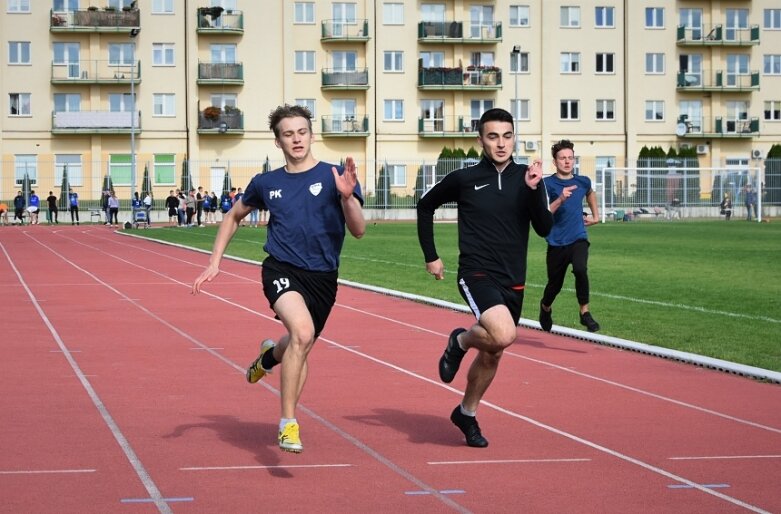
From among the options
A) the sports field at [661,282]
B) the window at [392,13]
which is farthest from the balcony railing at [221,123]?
the sports field at [661,282]

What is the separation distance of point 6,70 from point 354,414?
65979mm

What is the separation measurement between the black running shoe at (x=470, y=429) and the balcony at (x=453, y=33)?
222ft

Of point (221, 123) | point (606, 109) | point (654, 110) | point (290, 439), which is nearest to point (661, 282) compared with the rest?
point (290, 439)

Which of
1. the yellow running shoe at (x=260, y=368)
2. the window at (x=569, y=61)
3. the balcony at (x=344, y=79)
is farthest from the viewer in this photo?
the window at (x=569, y=61)

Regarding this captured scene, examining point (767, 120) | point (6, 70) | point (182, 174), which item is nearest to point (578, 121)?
point (767, 120)

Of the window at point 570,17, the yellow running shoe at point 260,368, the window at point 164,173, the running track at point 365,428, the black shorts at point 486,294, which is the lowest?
the running track at point 365,428

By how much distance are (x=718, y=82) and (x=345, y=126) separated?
72.5ft

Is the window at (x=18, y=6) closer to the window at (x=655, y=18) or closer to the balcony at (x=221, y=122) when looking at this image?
the balcony at (x=221, y=122)

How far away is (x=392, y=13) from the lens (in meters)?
74.8

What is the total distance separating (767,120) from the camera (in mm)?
79562

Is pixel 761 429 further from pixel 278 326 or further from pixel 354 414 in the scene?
pixel 278 326

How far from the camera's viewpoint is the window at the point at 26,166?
7125 centimetres

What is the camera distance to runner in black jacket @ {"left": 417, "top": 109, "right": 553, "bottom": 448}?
792 cm

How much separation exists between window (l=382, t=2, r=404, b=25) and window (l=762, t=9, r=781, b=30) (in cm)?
2172
